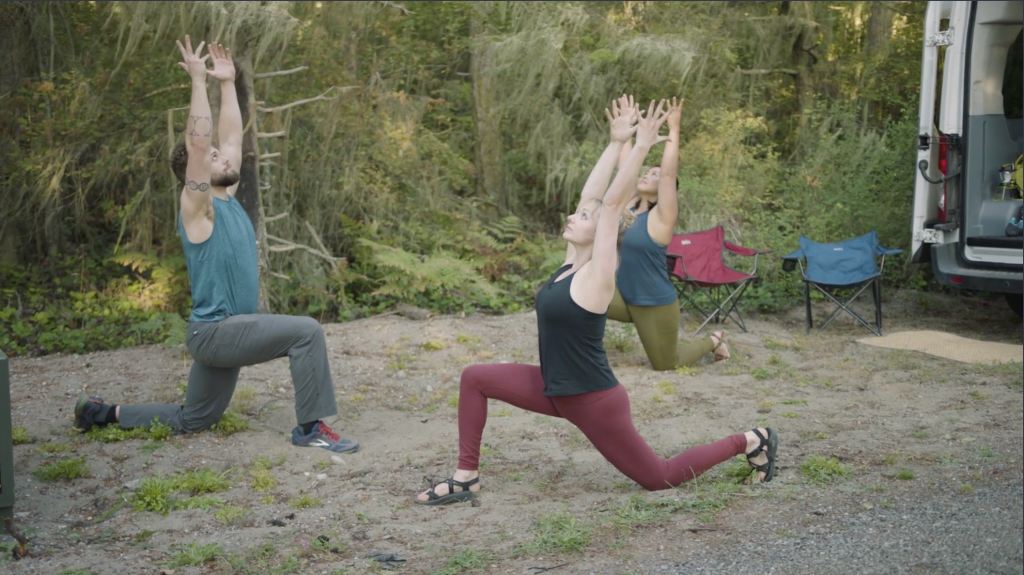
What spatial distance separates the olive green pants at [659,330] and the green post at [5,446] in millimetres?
3637

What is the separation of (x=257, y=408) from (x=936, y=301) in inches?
244

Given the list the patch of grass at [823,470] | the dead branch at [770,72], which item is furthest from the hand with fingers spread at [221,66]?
the dead branch at [770,72]

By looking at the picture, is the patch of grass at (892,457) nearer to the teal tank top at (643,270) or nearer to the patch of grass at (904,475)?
the patch of grass at (904,475)

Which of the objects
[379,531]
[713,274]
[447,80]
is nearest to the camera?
[379,531]

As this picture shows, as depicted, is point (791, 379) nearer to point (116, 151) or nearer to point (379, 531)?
point (379, 531)

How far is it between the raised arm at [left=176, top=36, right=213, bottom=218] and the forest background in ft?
8.40

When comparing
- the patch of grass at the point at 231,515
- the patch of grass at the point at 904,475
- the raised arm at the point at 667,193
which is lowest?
the patch of grass at the point at 231,515

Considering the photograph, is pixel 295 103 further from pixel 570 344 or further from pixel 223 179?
pixel 570 344

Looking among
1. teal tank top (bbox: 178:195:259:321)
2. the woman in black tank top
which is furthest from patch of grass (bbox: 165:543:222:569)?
teal tank top (bbox: 178:195:259:321)

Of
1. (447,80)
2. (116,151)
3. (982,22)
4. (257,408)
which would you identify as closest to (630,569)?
(257,408)

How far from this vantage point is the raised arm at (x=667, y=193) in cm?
586

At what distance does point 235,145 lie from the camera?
16.9 ft

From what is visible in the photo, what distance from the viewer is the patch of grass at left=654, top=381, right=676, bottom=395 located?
5949 mm

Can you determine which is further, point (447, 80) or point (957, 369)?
point (447, 80)
